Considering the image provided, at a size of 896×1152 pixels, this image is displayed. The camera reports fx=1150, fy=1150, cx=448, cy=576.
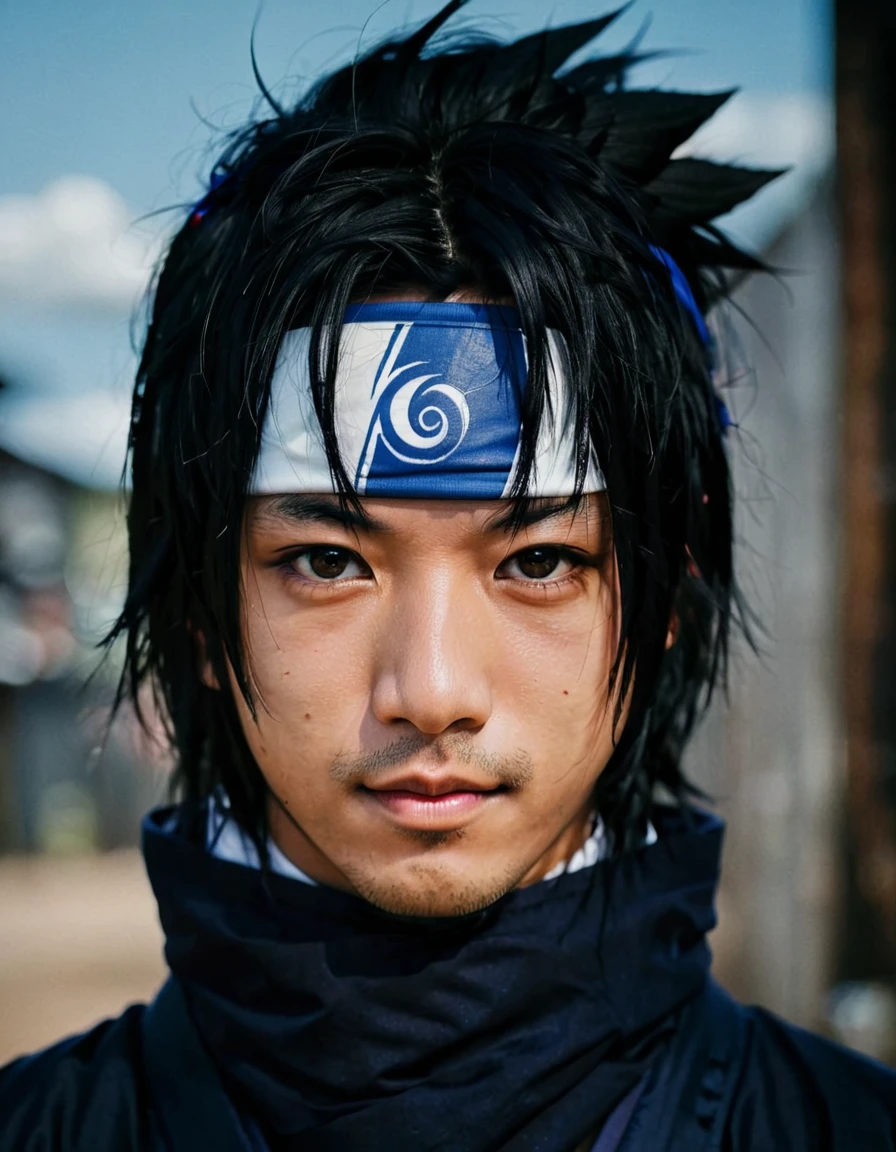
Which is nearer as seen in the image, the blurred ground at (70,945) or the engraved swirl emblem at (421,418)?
the engraved swirl emblem at (421,418)

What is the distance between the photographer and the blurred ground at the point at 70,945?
484 cm

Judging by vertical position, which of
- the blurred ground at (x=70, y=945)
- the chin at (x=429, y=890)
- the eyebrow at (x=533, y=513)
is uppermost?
the eyebrow at (x=533, y=513)

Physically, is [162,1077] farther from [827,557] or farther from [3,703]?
[3,703]

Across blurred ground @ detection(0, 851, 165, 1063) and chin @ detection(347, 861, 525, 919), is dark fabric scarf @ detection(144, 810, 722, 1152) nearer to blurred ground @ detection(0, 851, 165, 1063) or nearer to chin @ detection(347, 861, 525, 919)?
chin @ detection(347, 861, 525, 919)

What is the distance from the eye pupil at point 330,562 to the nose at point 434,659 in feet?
0.27

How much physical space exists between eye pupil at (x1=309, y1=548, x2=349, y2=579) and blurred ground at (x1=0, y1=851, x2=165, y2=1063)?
3.43 meters

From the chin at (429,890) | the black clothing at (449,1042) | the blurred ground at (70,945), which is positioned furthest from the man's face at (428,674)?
the blurred ground at (70,945)

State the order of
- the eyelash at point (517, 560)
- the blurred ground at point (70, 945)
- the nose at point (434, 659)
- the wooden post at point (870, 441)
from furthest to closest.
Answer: the blurred ground at point (70, 945)
the wooden post at point (870, 441)
the eyelash at point (517, 560)
the nose at point (434, 659)

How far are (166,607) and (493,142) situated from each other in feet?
2.46

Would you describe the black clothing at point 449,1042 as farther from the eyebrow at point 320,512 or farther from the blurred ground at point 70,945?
the blurred ground at point 70,945

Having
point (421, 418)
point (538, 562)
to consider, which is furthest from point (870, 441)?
point (421, 418)

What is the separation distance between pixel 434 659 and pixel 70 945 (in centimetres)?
541

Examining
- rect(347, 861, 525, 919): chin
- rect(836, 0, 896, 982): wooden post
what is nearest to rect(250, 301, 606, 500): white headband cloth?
rect(347, 861, 525, 919): chin

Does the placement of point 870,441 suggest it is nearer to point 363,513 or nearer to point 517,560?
point 517,560
